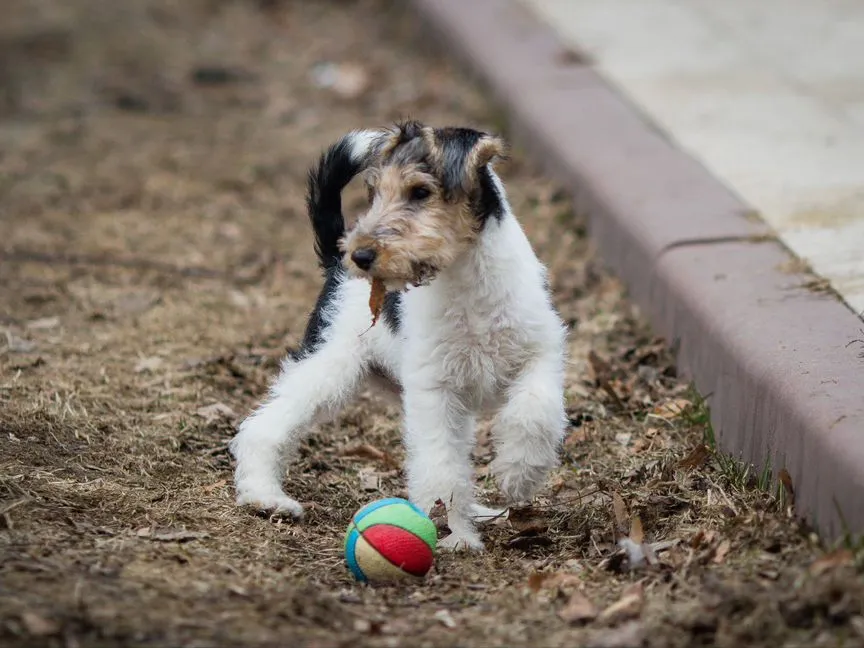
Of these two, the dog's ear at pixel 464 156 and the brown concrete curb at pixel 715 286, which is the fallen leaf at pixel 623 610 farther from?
the dog's ear at pixel 464 156

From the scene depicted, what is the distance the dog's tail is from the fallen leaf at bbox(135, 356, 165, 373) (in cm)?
120

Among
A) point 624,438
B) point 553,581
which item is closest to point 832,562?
point 553,581

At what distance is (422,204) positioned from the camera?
456 centimetres

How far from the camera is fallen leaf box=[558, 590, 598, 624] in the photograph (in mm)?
3791

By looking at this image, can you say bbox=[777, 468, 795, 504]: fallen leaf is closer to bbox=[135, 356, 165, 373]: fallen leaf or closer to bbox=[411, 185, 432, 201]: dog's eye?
bbox=[411, 185, 432, 201]: dog's eye

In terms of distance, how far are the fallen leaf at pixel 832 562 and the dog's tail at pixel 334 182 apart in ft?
6.87

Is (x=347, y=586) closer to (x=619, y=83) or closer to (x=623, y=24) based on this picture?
(x=619, y=83)

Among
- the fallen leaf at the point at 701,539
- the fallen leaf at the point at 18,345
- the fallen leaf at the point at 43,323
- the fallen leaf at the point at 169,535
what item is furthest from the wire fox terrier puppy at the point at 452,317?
the fallen leaf at the point at 43,323

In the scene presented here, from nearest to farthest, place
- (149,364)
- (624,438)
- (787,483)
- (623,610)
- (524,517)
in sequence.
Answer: (623,610)
(787,483)
(524,517)
(624,438)
(149,364)

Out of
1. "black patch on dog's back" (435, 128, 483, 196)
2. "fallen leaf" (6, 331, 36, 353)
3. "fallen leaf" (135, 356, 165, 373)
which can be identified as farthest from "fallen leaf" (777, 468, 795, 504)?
"fallen leaf" (6, 331, 36, 353)

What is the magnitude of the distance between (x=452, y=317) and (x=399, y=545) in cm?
89

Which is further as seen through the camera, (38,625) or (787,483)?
(787,483)

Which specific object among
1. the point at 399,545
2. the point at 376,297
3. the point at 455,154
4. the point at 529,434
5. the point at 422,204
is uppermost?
the point at 455,154

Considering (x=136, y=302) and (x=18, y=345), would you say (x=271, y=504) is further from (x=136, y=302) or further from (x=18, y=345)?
(x=136, y=302)
